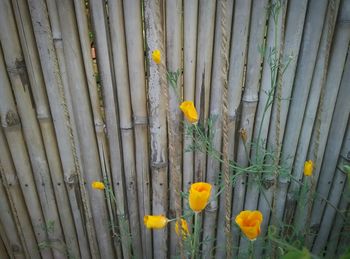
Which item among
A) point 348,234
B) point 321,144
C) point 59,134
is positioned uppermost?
point 59,134

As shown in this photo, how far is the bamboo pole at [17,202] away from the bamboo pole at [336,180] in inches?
46.9

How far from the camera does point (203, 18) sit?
95 cm

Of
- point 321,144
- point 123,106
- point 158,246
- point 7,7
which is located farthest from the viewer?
point 158,246

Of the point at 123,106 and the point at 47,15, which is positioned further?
the point at 123,106

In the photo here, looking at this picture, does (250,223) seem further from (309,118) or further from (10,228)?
(10,228)

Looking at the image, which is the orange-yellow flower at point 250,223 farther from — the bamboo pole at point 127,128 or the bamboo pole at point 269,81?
the bamboo pole at point 127,128

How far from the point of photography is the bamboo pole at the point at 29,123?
0.95 meters

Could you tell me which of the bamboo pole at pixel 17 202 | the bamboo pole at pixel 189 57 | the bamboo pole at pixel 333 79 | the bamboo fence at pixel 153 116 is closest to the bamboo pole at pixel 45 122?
the bamboo fence at pixel 153 116

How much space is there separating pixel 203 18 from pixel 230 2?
0.10m

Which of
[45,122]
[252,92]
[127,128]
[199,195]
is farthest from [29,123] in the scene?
[252,92]

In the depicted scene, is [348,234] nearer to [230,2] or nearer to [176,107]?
[176,107]

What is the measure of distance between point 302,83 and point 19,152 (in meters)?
1.08

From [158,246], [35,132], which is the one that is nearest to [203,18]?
[35,132]

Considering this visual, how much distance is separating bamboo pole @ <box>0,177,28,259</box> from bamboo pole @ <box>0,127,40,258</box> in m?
0.02
